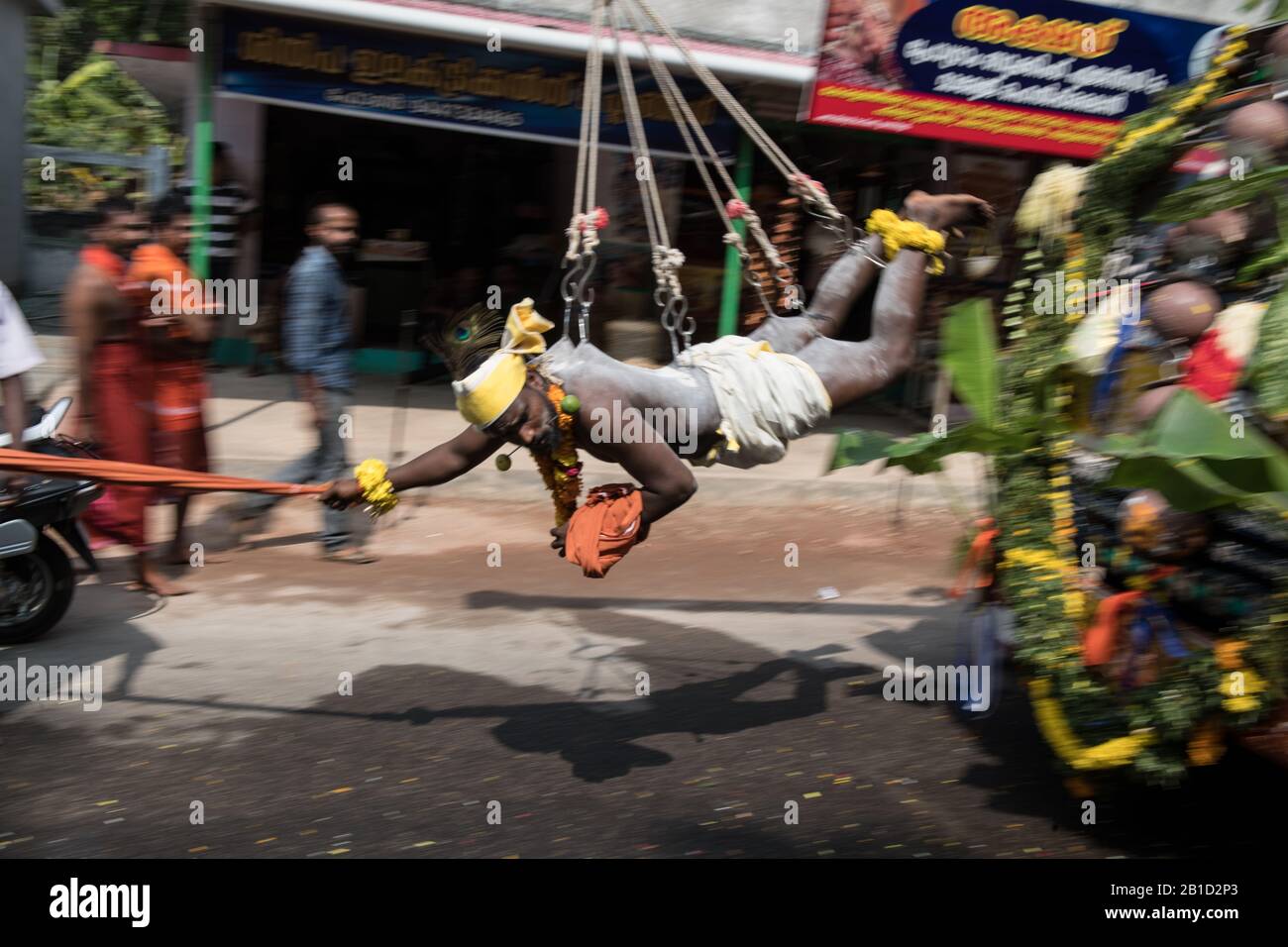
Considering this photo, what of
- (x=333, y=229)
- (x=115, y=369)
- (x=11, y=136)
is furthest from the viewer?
(x=11, y=136)

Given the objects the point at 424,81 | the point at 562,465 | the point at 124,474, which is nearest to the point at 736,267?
the point at 424,81

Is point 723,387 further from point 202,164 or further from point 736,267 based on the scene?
point 202,164

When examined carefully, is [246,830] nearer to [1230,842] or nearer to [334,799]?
[334,799]

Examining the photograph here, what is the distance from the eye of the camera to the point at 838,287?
4.50m

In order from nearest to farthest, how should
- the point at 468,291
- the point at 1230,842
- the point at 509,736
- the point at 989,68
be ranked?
1. the point at 1230,842
2. the point at 509,736
3. the point at 989,68
4. the point at 468,291

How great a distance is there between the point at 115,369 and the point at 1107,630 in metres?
4.56

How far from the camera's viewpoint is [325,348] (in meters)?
6.66

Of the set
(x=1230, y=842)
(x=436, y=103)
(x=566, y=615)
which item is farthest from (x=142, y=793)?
(x=436, y=103)

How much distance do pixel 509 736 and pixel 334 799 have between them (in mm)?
746

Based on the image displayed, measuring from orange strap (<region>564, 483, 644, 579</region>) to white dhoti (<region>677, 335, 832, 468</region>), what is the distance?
44 cm

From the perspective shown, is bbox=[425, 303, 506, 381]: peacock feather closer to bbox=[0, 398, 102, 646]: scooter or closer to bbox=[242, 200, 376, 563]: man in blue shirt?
bbox=[0, 398, 102, 646]: scooter

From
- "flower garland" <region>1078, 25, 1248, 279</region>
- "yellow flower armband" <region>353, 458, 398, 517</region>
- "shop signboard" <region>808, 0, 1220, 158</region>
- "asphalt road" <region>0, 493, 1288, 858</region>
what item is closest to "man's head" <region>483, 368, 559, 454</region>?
"yellow flower armband" <region>353, 458, 398, 517</region>

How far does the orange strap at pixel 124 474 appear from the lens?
3824 millimetres

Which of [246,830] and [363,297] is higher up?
[363,297]
